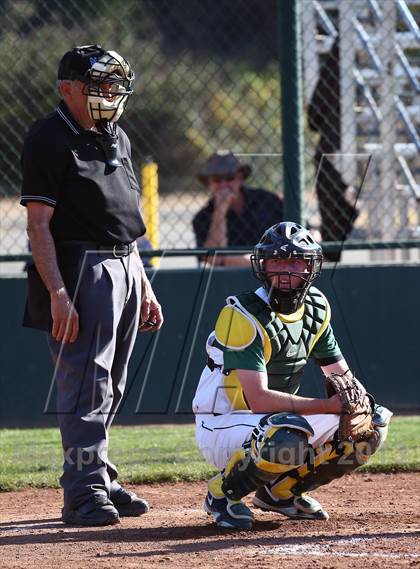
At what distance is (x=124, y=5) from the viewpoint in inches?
665

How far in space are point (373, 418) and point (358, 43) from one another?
629 centimetres

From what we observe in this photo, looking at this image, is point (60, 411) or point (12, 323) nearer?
point (60, 411)

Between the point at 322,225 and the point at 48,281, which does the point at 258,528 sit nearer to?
the point at 48,281

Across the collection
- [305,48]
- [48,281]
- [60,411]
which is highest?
[305,48]

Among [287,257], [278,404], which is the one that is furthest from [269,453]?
[287,257]

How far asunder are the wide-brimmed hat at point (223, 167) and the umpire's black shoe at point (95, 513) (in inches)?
163

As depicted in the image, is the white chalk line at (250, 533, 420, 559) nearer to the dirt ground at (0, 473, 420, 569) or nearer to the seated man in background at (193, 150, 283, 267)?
the dirt ground at (0, 473, 420, 569)

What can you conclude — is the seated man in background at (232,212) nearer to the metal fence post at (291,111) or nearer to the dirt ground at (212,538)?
the metal fence post at (291,111)

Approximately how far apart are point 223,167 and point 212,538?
451cm

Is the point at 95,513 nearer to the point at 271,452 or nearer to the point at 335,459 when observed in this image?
the point at 271,452

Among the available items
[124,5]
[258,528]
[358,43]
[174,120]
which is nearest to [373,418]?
[258,528]

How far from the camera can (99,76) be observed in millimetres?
4543

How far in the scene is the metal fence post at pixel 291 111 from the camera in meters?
7.41

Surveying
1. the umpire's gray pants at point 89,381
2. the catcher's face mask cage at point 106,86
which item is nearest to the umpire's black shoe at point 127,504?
the umpire's gray pants at point 89,381
